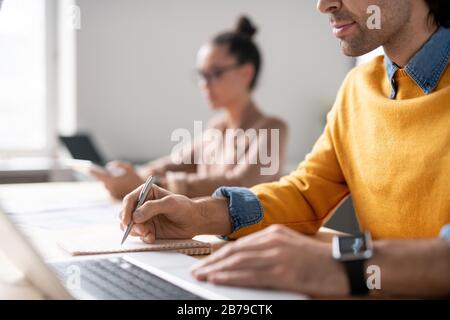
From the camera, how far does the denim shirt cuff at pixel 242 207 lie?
0.99m

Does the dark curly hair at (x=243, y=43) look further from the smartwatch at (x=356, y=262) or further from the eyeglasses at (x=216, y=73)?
the smartwatch at (x=356, y=262)

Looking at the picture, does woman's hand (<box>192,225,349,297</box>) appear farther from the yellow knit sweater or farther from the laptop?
the yellow knit sweater

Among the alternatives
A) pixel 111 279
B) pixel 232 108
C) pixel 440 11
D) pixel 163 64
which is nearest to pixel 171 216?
pixel 111 279

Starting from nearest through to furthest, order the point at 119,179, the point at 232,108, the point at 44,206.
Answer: the point at 44,206
the point at 119,179
the point at 232,108

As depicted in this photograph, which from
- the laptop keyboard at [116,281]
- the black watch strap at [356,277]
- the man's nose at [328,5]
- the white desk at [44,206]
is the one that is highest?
the man's nose at [328,5]

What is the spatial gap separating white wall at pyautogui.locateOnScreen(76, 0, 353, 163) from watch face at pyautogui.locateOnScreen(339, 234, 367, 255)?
2.42 m

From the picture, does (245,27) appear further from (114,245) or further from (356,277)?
(356,277)

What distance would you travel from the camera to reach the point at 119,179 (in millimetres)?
1529

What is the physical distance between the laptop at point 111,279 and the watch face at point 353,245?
0.08m

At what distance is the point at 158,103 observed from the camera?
3205 mm

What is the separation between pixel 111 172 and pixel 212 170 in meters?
0.53

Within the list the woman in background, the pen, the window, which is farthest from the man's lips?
the window

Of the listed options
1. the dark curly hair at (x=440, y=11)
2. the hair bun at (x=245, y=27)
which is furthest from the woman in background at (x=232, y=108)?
the dark curly hair at (x=440, y=11)

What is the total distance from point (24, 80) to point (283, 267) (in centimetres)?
270
